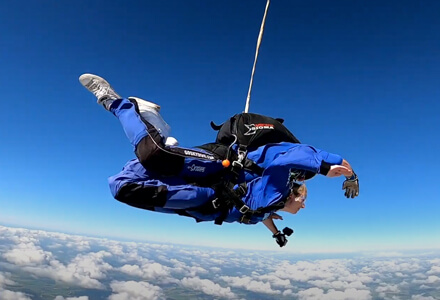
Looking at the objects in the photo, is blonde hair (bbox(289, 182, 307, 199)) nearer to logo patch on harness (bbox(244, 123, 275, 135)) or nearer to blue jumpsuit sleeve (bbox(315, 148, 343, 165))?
blue jumpsuit sleeve (bbox(315, 148, 343, 165))

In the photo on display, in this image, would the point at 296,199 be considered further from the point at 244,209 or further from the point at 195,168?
the point at 195,168

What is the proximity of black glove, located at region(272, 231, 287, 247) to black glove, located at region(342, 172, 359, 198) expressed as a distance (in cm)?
71

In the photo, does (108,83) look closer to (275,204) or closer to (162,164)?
(162,164)

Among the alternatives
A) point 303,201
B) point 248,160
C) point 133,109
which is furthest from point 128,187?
point 303,201

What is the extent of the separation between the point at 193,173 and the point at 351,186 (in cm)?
127

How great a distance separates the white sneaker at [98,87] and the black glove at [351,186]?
194 cm

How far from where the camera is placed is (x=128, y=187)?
1.93 meters

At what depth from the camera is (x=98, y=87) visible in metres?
2.43

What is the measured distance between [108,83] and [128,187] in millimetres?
1059

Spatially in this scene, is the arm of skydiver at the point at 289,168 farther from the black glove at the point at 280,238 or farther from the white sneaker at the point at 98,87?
the white sneaker at the point at 98,87

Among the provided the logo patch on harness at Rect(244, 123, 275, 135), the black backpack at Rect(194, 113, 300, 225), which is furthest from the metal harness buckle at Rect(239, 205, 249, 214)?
the logo patch on harness at Rect(244, 123, 275, 135)

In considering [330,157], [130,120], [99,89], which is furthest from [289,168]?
[99,89]

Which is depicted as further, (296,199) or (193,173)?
(296,199)

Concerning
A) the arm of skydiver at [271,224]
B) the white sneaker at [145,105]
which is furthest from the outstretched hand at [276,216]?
the white sneaker at [145,105]
